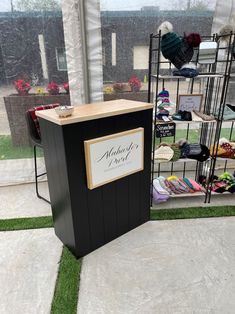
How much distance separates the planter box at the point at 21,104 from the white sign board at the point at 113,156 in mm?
1050

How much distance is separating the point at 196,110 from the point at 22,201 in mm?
1893

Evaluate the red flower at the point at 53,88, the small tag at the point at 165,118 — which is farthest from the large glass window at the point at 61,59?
the small tag at the point at 165,118

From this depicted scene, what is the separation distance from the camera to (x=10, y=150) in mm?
2531

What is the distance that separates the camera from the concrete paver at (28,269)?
1394 mm

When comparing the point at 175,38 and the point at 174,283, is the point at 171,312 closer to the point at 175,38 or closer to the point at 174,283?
the point at 174,283

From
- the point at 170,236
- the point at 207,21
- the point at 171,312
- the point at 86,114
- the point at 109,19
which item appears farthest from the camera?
the point at 207,21

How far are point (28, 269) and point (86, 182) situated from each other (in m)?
0.72

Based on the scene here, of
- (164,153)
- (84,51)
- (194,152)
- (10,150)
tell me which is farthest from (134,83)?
(10,150)

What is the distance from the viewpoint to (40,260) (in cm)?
169

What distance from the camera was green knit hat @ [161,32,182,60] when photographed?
173 cm

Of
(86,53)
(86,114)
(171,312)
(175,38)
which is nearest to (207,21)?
(175,38)

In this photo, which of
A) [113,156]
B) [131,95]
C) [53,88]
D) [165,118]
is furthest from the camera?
[131,95]

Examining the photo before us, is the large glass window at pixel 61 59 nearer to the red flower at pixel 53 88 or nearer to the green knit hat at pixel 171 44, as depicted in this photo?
the red flower at pixel 53 88

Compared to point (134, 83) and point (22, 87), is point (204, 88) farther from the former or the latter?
point (22, 87)
